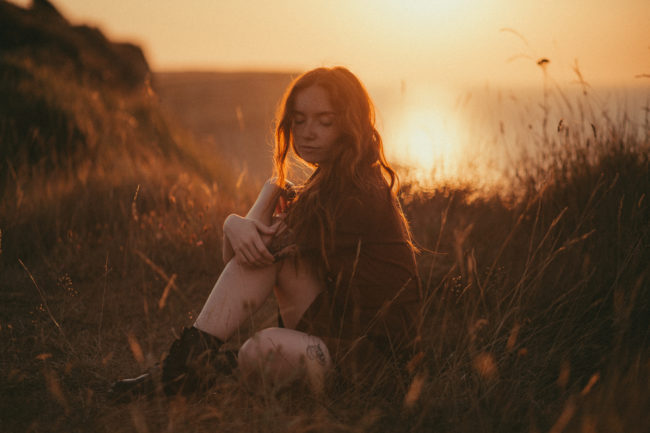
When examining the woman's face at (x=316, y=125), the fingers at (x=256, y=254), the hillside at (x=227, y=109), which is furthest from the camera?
the hillside at (x=227, y=109)

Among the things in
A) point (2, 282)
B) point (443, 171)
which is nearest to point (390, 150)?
point (443, 171)

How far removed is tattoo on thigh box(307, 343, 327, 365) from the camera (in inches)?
65.4

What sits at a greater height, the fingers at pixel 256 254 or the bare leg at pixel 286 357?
the fingers at pixel 256 254

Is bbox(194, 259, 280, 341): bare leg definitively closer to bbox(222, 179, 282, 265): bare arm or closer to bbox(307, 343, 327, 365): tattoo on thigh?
bbox(222, 179, 282, 265): bare arm

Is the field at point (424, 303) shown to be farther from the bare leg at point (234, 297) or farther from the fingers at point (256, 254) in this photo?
the fingers at point (256, 254)

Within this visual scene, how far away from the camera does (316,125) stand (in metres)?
1.95

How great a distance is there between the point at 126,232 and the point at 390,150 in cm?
233

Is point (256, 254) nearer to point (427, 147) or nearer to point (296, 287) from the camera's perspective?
point (296, 287)

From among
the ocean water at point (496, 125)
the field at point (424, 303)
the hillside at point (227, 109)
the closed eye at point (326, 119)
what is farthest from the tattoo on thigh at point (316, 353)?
the hillside at point (227, 109)

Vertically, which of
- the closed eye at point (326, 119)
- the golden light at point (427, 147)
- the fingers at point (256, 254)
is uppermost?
the closed eye at point (326, 119)

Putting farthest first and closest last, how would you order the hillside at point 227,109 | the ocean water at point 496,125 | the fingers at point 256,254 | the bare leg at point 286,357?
the hillside at point 227,109 → the ocean water at point 496,125 → the fingers at point 256,254 → the bare leg at point 286,357

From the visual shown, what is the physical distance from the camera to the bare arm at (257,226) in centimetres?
178

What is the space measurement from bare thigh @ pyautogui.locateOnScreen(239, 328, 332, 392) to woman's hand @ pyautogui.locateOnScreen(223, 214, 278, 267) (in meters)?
0.27

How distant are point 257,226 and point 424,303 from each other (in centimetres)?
74
